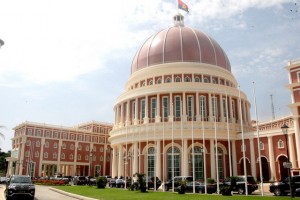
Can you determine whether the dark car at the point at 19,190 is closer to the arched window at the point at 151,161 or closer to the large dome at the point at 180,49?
the arched window at the point at 151,161

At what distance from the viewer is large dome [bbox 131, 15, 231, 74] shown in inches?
2150

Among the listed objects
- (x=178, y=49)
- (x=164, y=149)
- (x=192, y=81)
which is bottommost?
(x=164, y=149)

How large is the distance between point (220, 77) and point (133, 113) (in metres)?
17.1

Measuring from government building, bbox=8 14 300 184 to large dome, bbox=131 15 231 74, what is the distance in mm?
179

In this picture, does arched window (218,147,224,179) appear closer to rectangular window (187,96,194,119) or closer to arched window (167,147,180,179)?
arched window (167,147,180,179)

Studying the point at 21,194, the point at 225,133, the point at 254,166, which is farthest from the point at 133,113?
the point at 21,194

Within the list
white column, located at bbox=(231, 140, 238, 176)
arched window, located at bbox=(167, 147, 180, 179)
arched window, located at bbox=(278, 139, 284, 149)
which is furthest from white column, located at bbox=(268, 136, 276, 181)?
arched window, located at bbox=(167, 147, 180, 179)

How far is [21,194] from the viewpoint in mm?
21062

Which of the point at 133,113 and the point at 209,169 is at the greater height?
the point at 133,113

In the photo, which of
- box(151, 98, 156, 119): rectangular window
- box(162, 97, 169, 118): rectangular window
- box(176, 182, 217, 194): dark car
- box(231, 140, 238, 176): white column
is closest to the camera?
box(176, 182, 217, 194): dark car

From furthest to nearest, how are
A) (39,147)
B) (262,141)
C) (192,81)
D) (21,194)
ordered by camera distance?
(39,147)
(192,81)
(262,141)
(21,194)

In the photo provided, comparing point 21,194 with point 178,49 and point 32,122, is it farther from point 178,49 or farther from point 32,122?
point 32,122

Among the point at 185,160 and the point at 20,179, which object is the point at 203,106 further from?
the point at 20,179

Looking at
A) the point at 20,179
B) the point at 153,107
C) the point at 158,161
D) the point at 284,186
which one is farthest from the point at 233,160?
the point at 20,179
